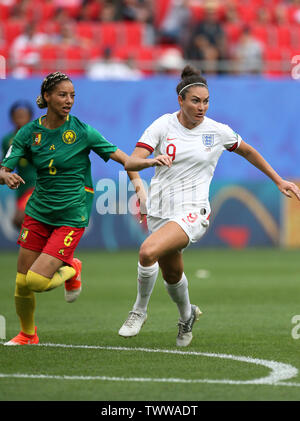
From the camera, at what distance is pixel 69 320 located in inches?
378

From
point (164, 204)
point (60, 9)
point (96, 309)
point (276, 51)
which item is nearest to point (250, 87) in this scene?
point (276, 51)

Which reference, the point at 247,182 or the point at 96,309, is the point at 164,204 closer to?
the point at 96,309

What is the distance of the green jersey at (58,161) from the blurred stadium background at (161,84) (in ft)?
33.8

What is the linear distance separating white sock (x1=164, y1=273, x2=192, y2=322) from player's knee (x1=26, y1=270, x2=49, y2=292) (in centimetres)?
110

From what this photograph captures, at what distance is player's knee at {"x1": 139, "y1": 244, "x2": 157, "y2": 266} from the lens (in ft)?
23.6

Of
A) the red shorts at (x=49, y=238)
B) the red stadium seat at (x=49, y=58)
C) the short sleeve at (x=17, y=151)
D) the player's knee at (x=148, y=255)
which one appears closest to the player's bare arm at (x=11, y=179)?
the short sleeve at (x=17, y=151)

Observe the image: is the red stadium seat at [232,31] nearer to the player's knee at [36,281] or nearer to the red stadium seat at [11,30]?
the red stadium seat at [11,30]

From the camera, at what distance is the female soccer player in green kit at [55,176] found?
743cm

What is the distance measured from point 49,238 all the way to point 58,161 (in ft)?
2.14

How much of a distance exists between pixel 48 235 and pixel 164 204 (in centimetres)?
102

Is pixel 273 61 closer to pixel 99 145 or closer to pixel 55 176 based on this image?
pixel 99 145

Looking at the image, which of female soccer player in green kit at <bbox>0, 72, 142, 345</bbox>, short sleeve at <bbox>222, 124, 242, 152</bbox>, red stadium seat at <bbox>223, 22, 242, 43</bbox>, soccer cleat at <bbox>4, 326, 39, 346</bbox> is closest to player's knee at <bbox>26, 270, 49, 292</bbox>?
female soccer player in green kit at <bbox>0, 72, 142, 345</bbox>

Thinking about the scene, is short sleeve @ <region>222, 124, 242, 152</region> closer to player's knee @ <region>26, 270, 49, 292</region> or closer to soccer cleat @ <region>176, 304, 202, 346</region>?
soccer cleat @ <region>176, 304, 202, 346</region>
